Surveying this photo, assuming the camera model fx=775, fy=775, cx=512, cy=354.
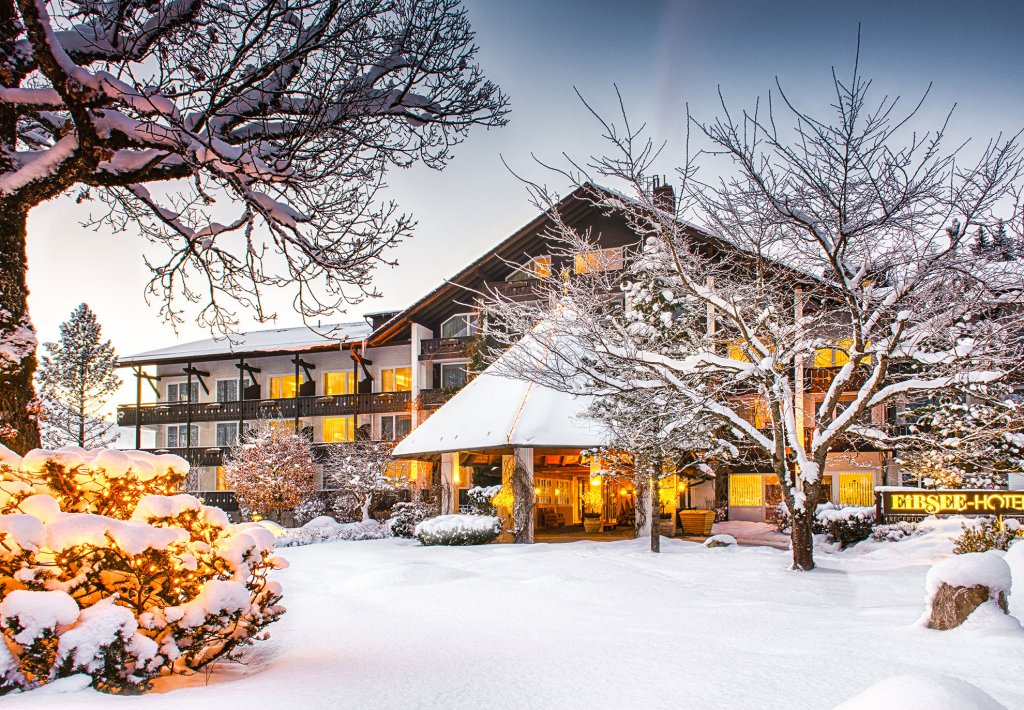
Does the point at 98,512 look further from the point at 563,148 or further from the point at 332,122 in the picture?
the point at 563,148

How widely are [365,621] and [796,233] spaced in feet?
26.4

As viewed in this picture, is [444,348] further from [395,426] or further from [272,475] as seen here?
[272,475]

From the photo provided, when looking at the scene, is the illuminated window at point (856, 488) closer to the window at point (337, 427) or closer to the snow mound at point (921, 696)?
the window at point (337, 427)

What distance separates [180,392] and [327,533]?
66.6 feet

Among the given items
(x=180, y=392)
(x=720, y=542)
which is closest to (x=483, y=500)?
(x=720, y=542)

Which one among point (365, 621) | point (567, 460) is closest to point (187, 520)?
point (365, 621)

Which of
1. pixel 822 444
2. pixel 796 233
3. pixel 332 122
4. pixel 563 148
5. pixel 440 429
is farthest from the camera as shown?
pixel 440 429

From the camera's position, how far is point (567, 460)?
26094 mm

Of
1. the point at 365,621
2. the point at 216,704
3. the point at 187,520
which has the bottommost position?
the point at 365,621

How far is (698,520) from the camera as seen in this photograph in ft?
74.2

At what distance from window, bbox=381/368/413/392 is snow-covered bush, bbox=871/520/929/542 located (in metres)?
23.0

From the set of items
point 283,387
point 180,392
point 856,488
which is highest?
point 283,387

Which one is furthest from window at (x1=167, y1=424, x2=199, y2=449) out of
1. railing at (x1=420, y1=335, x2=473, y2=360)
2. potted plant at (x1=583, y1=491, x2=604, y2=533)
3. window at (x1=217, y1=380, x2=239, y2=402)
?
potted plant at (x1=583, y1=491, x2=604, y2=533)

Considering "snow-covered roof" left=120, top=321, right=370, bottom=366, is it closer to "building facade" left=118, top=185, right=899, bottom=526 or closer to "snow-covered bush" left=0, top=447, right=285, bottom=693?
"building facade" left=118, top=185, right=899, bottom=526
